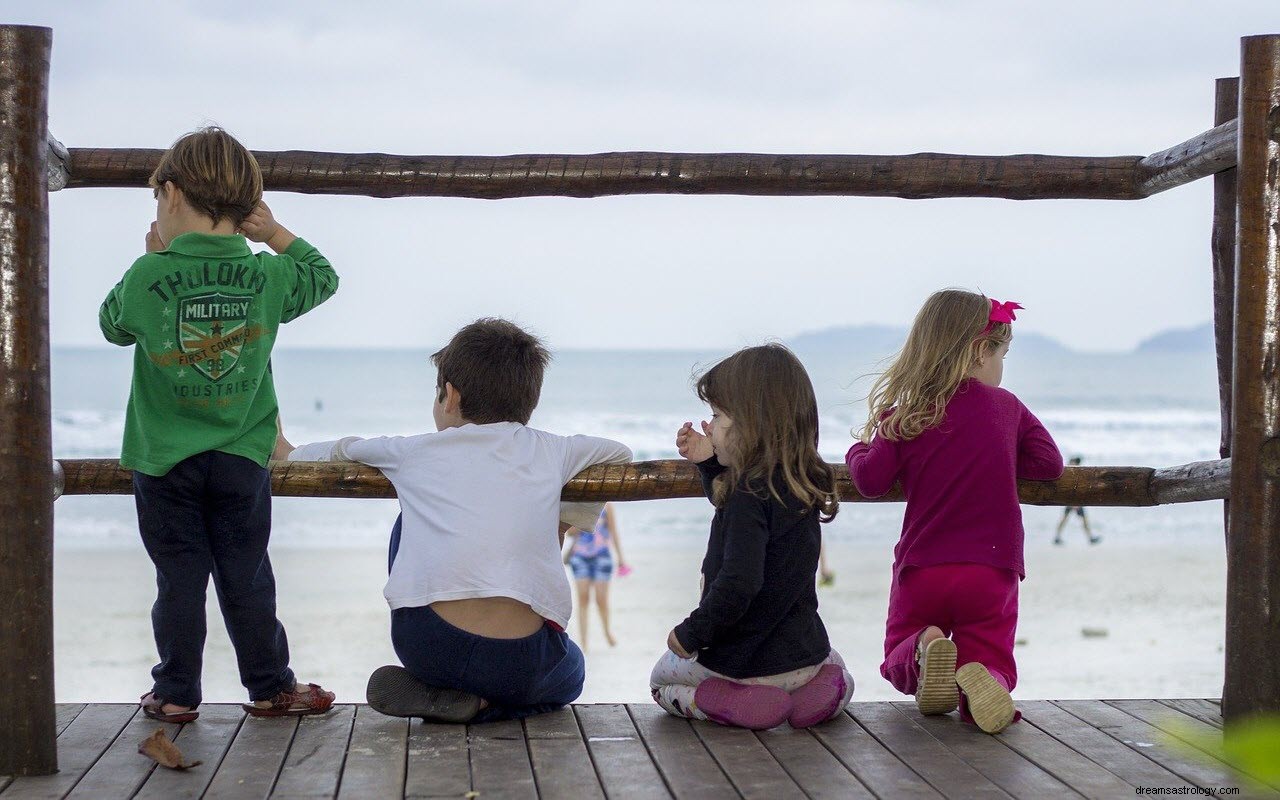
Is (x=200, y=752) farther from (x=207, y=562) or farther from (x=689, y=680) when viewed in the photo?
(x=689, y=680)

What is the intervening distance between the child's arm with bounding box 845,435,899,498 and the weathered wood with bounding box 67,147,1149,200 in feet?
2.43

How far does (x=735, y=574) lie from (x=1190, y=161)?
1.52m

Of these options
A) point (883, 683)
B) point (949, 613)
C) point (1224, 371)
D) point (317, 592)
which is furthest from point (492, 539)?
point (317, 592)

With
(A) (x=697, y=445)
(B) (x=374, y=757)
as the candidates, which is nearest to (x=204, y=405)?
(B) (x=374, y=757)

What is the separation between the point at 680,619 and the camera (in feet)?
38.9

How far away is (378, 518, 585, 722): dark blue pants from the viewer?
2752 millimetres

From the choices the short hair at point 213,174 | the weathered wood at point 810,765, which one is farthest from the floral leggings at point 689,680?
the short hair at point 213,174

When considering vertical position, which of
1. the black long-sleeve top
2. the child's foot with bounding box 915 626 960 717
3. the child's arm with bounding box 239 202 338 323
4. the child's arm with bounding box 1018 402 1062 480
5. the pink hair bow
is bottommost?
the child's foot with bounding box 915 626 960 717

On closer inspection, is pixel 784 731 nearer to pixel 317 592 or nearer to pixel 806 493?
pixel 806 493

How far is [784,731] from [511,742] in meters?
0.59

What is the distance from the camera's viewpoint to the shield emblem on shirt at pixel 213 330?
2721 millimetres

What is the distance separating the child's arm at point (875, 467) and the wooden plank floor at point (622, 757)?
0.52 m

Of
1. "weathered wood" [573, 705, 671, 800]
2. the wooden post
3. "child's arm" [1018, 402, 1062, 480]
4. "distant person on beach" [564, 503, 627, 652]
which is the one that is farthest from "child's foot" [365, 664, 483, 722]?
"distant person on beach" [564, 503, 627, 652]

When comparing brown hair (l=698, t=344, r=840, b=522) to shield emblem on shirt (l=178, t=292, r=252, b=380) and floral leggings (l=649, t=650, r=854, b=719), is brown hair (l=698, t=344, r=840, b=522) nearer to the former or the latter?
floral leggings (l=649, t=650, r=854, b=719)
